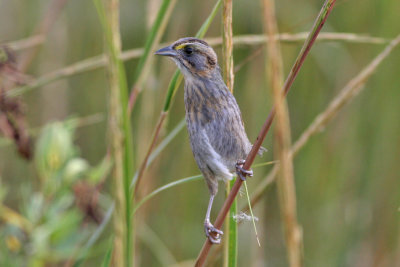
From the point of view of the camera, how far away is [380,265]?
12.3ft

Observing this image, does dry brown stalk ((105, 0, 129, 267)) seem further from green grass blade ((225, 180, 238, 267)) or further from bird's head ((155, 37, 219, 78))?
bird's head ((155, 37, 219, 78))

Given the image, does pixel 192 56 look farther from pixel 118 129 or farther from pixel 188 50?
pixel 118 129

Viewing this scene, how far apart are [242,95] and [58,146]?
214 centimetres

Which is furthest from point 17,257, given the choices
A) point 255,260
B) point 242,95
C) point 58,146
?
point 242,95

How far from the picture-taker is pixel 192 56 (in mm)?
2518

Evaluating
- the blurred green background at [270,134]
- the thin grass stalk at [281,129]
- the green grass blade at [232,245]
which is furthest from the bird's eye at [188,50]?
the thin grass stalk at [281,129]

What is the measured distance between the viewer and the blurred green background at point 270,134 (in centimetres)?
376

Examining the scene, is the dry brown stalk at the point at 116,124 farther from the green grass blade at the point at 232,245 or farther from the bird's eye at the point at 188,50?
the bird's eye at the point at 188,50

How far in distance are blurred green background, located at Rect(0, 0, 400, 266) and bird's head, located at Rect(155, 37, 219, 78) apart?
627 mm

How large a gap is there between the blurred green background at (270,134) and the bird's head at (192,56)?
63cm

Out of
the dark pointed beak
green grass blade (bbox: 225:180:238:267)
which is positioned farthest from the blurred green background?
green grass blade (bbox: 225:180:238:267)

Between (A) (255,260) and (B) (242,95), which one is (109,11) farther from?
(B) (242,95)

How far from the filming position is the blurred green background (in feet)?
12.3

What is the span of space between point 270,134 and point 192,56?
5.60 ft
